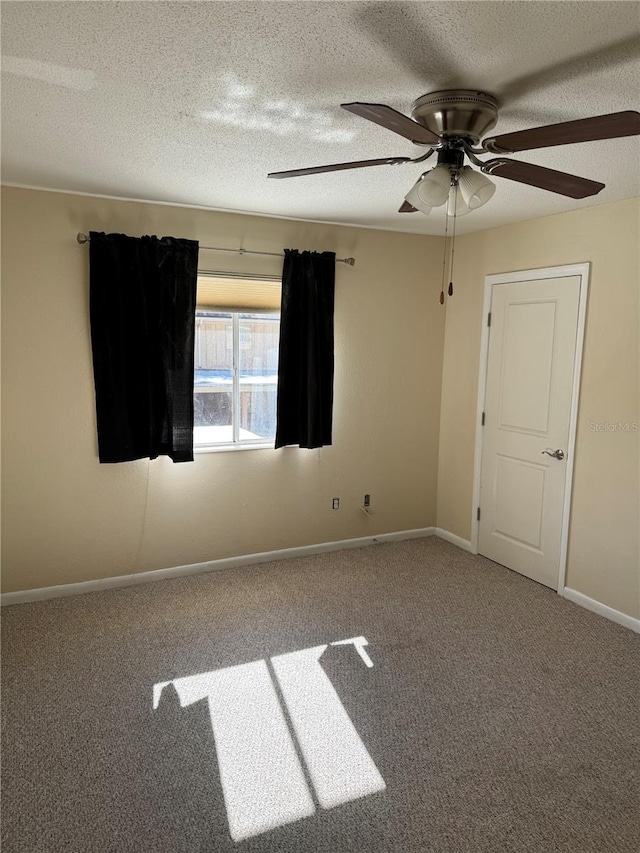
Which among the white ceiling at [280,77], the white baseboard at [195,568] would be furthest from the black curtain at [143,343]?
the white baseboard at [195,568]

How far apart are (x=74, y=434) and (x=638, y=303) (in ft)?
11.5

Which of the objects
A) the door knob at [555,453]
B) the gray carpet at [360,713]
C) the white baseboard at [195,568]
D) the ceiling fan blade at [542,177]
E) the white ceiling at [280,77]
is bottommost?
the gray carpet at [360,713]

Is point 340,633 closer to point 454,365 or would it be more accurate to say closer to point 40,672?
point 40,672

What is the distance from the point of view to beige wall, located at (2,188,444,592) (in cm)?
336

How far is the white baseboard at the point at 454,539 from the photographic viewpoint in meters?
4.57

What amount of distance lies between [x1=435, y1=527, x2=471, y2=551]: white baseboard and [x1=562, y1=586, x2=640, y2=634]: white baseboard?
3.10ft

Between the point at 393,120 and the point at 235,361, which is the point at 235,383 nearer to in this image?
the point at 235,361

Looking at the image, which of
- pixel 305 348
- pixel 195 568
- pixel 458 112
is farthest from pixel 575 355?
pixel 195 568

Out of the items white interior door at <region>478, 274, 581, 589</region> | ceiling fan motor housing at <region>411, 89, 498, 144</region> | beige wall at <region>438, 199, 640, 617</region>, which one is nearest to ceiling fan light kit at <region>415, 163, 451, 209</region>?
ceiling fan motor housing at <region>411, 89, 498, 144</region>

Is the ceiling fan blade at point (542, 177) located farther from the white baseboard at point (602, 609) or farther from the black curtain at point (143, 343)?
the white baseboard at point (602, 609)

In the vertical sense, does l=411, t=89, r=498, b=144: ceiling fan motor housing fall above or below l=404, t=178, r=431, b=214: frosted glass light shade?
above

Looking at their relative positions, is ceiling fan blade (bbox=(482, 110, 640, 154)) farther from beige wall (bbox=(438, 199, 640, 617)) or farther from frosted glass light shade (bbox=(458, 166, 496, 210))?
beige wall (bbox=(438, 199, 640, 617))

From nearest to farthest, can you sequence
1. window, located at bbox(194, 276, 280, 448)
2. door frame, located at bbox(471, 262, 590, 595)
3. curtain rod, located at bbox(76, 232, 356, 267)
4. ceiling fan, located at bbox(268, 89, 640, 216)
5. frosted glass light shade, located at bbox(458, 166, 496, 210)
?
ceiling fan, located at bbox(268, 89, 640, 216) → frosted glass light shade, located at bbox(458, 166, 496, 210) → curtain rod, located at bbox(76, 232, 356, 267) → door frame, located at bbox(471, 262, 590, 595) → window, located at bbox(194, 276, 280, 448)

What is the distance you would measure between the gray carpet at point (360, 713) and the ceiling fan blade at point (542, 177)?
2.26m
